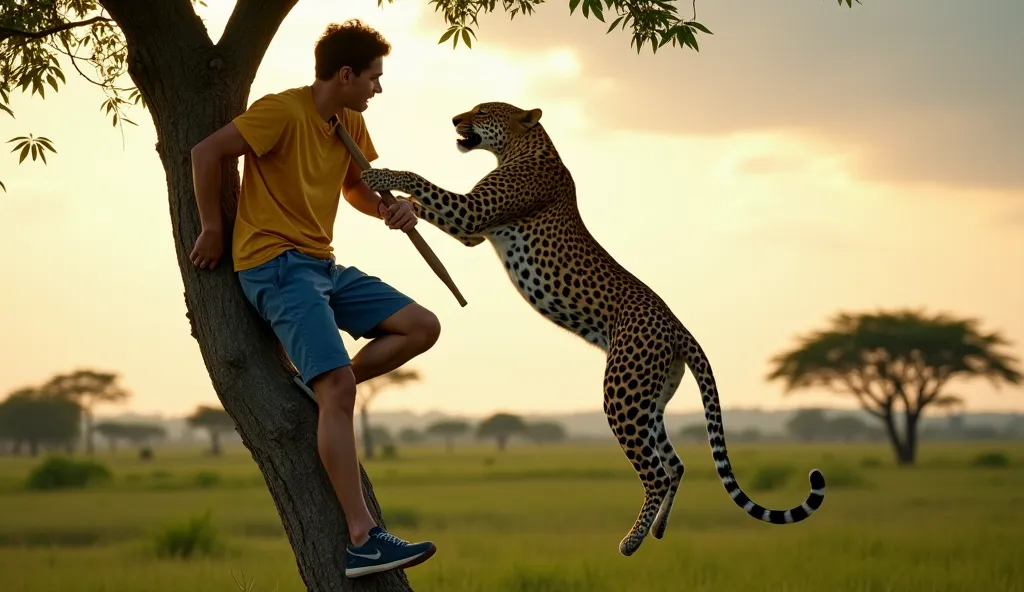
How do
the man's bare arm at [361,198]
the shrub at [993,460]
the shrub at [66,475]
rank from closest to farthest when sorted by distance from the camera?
the man's bare arm at [361,198] → the shrub at [66,475] → the shrub at [993,460]

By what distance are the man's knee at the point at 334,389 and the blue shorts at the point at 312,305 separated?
0.05 metres

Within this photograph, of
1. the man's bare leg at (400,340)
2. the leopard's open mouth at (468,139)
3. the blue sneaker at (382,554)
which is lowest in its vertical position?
the blue sneaker at (382,554)

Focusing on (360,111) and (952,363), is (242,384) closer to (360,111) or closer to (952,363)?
(360,111)

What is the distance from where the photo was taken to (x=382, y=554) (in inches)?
165

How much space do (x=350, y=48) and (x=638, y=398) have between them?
1.71 m

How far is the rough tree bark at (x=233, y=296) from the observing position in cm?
442

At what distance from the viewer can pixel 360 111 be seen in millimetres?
4395

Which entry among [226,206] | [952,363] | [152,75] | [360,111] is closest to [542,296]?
[360,111]

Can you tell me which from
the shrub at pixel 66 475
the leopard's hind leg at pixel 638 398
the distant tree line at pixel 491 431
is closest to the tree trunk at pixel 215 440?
the distant tree line at pixel 491 431

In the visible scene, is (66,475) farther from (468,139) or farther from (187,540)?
(468,139)

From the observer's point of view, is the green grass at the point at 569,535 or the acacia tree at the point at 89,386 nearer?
the green grass at the point at 569,535

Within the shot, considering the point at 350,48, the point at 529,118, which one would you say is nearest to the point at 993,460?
the point at 529,118

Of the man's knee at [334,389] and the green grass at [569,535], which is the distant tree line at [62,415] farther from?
the man's knee at [334,389]

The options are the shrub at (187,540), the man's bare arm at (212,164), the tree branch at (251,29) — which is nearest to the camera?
the man's bare arm at (212,164)
